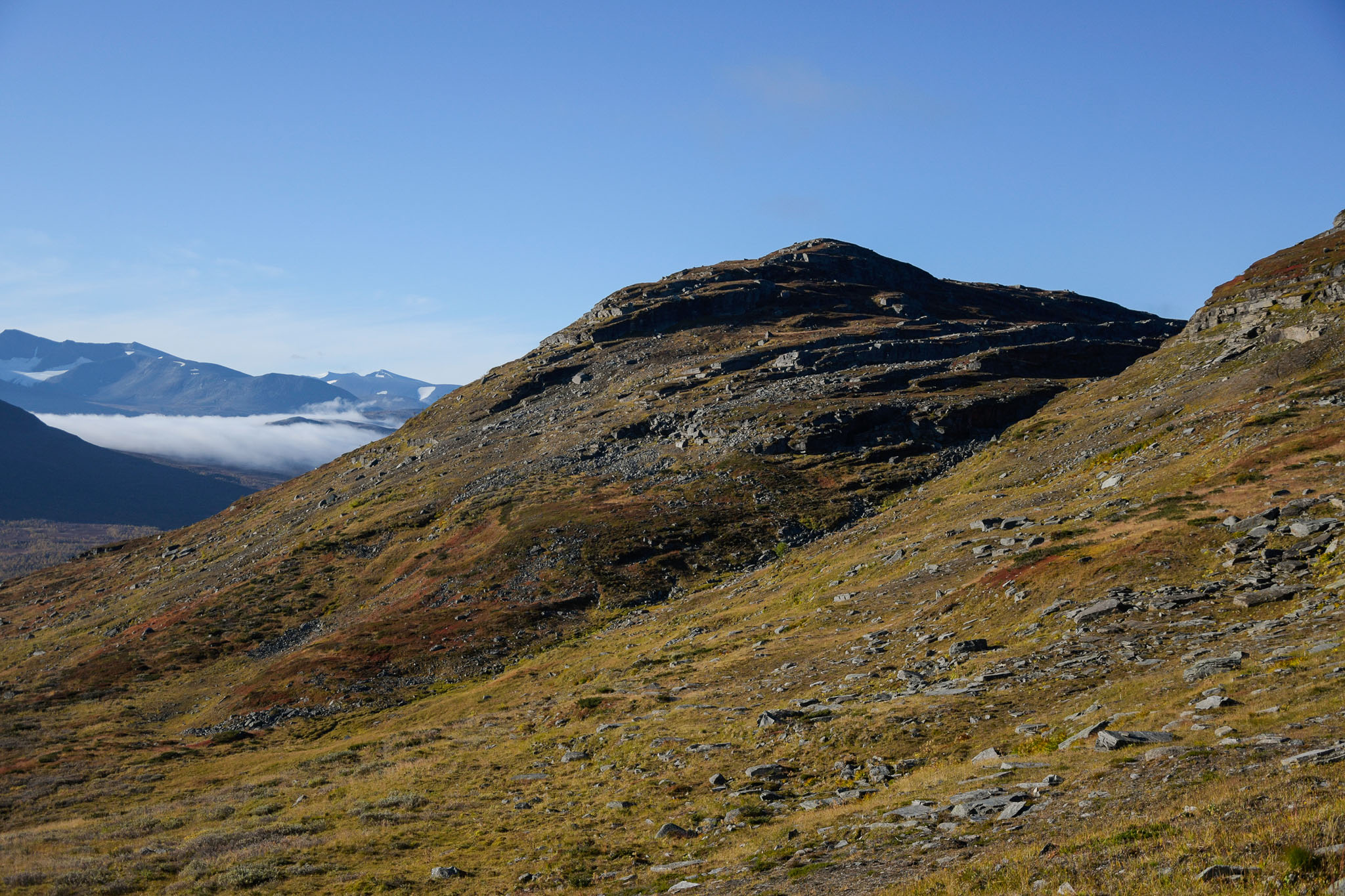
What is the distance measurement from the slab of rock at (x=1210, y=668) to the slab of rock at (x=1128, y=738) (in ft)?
15.0

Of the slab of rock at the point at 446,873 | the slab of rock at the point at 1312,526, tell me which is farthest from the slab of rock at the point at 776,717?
the slab of rock at the point at 1312,526

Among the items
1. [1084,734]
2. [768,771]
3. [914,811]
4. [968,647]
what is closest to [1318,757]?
[1084,734]

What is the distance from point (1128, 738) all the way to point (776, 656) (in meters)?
26.1

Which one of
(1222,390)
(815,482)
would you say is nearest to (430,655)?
(815,482)

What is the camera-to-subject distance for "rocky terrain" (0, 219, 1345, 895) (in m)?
22.0

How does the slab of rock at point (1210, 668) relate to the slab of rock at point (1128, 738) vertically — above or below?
above

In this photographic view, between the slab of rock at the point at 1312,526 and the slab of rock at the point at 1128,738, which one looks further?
the slab of rock at the point at 1312,526

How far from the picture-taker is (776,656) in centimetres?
4788

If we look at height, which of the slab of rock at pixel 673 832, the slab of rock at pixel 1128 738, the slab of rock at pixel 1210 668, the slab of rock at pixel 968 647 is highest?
the slab of rock at pixel 1210 668

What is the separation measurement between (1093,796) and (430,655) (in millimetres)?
64523

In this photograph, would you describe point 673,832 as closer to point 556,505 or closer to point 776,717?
point 776,717

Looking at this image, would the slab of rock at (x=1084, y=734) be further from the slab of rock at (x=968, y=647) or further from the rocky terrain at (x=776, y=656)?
the slab of rock at (x=968, y=647)

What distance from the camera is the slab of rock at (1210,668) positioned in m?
26.3

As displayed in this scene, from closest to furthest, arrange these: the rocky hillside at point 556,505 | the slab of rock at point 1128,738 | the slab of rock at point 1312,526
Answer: the slab of rock at point 1128,738
the slab of rock at point 1312,526
the rocky hillside at point 556,505
